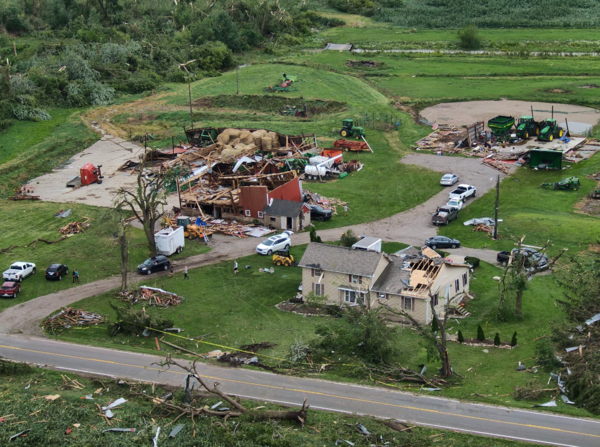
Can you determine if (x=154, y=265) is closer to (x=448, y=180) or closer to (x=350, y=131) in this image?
(x=448, y=180)

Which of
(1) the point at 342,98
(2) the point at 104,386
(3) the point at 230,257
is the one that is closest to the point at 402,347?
(2) the point at 104,386

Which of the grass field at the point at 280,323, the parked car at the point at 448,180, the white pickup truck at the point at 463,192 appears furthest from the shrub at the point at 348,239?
the parked car at the point at 448,180

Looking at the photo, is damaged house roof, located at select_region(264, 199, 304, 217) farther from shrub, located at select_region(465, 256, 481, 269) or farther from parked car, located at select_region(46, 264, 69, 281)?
parked car, located at select_region(46, 264, 69, 281)

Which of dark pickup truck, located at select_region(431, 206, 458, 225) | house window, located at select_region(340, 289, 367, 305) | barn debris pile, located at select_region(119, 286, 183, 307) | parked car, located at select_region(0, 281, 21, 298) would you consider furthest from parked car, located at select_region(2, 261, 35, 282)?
dark pickup truck, located at select_region(431, 206, 458, 225)

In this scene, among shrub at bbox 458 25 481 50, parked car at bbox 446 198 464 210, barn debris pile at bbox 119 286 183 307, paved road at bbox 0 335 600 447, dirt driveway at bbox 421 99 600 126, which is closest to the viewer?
paved road at bbox 0 335 600 447

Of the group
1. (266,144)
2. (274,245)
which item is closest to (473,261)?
(274,245)

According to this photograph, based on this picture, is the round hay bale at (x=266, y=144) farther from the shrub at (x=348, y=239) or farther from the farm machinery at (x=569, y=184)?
the farm machinery at (x=569, y=184)
